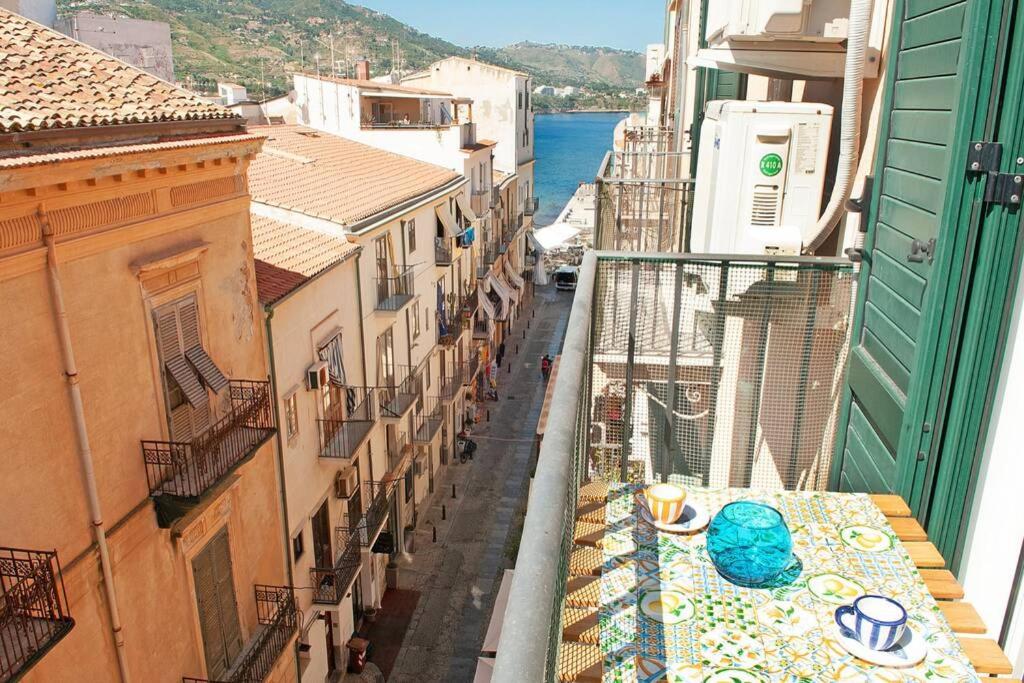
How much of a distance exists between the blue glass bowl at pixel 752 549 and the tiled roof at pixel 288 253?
31.2ft

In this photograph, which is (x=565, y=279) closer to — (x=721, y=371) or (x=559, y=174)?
(x=721, y=371)

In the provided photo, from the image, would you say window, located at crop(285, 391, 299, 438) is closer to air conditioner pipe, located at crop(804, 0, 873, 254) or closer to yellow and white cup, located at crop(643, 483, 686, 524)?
air conditioner pipe, located at crop(804, 0, 873, 254)

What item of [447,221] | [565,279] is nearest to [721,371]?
[447,221]

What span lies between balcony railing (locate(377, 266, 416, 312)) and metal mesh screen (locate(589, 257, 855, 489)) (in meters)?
11.9

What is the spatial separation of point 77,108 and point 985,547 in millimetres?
8311

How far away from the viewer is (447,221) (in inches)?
924

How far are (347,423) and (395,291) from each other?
14.0ft

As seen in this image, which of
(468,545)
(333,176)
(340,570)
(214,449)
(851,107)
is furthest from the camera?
(468,545)

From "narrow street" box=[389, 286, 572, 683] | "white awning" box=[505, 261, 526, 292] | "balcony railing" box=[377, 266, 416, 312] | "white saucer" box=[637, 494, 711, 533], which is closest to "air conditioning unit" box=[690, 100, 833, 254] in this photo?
"white saucer" box=[637, 494, 711, 533]

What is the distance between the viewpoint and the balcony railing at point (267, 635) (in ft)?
36.0

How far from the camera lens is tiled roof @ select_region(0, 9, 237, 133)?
723cm

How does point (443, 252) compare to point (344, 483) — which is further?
point (443, 252)

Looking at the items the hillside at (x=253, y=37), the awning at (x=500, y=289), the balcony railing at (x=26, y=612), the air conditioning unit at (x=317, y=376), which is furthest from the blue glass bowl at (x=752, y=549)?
the hillside at (x=253, y=37)

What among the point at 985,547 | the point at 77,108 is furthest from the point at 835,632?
the point at 77,108
